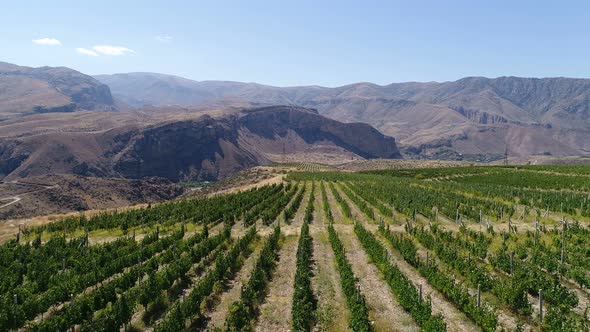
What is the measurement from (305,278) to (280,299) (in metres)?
1.85

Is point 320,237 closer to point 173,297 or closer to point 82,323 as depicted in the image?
point 173,297

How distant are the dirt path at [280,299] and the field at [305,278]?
A: 0.09 m

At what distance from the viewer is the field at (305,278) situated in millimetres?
18797

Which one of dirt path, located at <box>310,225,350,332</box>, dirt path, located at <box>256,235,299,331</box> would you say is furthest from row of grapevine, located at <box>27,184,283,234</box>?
dirt path, located at <box>256,235,299,331</box>

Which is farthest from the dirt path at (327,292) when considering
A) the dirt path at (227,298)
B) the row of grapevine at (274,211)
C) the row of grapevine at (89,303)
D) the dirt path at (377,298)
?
the row of grapevine at (274,211)

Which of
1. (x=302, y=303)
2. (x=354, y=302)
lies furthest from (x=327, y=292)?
(x=302, y=303)

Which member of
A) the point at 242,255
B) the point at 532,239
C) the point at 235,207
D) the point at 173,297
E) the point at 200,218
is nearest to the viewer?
the point at 173,297

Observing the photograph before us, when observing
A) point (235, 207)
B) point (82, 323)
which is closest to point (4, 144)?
point (235, 207)

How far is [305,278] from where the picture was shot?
22609 millimetres

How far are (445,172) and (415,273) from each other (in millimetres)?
82521

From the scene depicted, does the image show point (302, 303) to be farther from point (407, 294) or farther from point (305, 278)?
point (407, 294)

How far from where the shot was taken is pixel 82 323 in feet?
60.0

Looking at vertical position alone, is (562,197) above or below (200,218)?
above

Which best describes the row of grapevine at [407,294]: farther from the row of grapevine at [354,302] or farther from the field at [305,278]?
the row of grapevine at [354,302]
